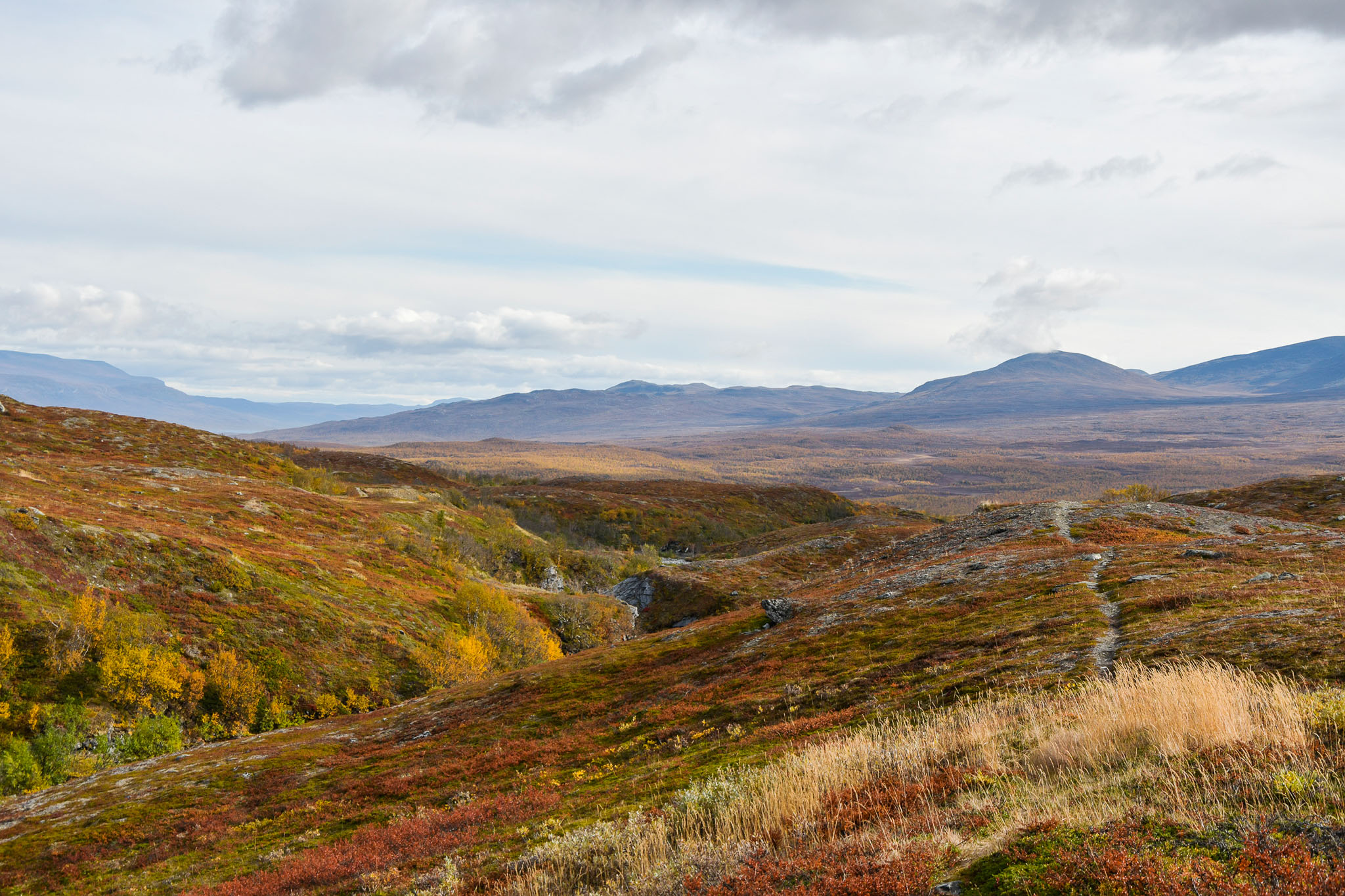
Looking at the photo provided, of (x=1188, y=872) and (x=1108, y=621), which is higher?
(x=1188, y=872)

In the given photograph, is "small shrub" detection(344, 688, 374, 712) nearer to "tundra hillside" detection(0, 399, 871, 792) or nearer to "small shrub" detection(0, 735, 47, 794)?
"tundra hillside" detection(0, 399, 871, 792)

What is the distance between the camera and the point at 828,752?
12.4 metres

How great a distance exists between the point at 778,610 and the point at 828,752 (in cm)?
2677

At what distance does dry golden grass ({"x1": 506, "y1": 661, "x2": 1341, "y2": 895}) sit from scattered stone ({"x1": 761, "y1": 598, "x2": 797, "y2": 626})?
998 inches

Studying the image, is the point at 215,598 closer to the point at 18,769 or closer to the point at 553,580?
the point at 18,769

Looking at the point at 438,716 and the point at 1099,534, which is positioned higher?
the point at 1099,534

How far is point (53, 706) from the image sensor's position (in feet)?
94.5

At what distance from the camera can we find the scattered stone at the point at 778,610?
37.9 meters

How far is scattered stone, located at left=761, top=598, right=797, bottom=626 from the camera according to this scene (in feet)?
124

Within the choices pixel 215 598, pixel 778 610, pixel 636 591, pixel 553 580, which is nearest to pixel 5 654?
pixel 215 598

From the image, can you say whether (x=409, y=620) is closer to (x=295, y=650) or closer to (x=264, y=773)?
(x=295, y=650)

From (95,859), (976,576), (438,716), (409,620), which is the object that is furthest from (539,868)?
(409,620)

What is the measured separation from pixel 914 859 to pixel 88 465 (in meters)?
86.9

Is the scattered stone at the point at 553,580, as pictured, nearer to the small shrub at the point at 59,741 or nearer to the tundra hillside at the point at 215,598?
the tundra hillside at the point at 215,598
